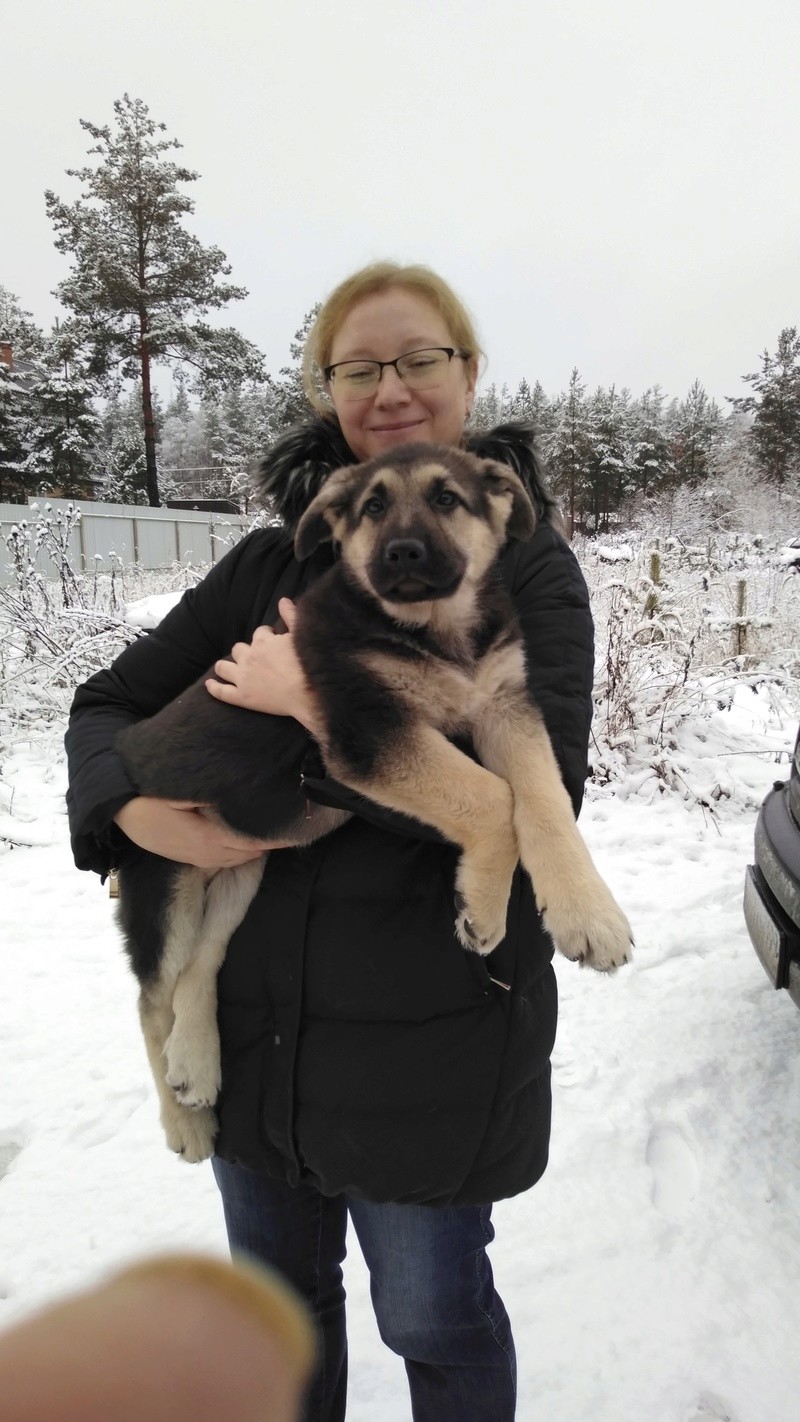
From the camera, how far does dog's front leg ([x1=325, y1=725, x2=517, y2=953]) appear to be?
1742mm

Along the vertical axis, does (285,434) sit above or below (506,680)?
above

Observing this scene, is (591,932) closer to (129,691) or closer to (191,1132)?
(191,1132)

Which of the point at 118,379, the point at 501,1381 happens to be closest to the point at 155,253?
the point at 118,379

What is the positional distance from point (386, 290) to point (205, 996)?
1934 mm

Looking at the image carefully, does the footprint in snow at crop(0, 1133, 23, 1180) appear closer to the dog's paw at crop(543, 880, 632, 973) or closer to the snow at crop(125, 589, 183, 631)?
the dog's paw at crop(543, 880, 632, 973)

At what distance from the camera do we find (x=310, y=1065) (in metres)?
1.70

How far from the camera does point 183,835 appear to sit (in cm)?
198

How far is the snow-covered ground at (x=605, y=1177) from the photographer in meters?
2.21

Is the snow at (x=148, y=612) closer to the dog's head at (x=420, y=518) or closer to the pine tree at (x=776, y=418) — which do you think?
the dog's head at (x=420, y=518)

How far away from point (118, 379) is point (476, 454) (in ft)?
101

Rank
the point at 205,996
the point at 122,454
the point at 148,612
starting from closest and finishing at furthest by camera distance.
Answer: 1. the point at 205,996
2. the point at 148,612
3. the point at 122,454

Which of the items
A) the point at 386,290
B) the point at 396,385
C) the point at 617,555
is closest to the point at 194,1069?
the point at 396,385

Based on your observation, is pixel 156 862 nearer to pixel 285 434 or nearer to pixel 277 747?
pixel 277 747

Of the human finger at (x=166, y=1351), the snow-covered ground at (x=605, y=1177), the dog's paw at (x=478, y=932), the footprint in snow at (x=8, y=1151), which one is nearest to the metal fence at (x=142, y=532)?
the snow-covered ground at (x=605, y=1177)
